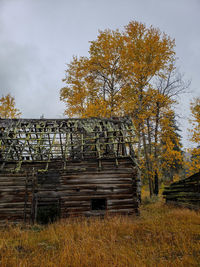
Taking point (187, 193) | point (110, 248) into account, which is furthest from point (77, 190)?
point (187, 193)

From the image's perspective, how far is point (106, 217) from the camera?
35.6 feet

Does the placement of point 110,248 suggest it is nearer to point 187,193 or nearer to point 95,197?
point 95,197

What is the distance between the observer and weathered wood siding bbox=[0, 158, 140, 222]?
10.8 metres

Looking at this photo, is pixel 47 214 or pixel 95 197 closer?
pixel 47 214

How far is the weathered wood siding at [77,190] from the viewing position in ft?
35.5

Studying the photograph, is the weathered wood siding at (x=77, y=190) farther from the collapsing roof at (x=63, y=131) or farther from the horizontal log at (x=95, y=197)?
the collapsing roof at (x=63, y=131)

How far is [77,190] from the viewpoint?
37.2 feet

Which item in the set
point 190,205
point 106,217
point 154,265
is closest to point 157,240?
point 154,265

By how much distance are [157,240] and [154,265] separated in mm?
2498

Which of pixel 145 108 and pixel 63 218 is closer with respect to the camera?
pixel 63 218

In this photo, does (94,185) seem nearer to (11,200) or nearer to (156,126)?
(11,200)

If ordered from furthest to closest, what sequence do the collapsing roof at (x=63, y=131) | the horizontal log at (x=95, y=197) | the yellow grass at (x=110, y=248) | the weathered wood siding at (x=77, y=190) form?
the collapsing roof at (x=63, y=131), the horizontal log at (x=95, y=197), the weathered wood siding at (x=77, y=190), the yellow grass at (x=110, y=248)

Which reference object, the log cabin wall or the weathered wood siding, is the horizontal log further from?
the log cabin wall

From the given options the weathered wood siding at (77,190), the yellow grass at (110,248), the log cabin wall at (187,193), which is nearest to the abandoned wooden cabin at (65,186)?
the weathered wood siding at (77,190)
